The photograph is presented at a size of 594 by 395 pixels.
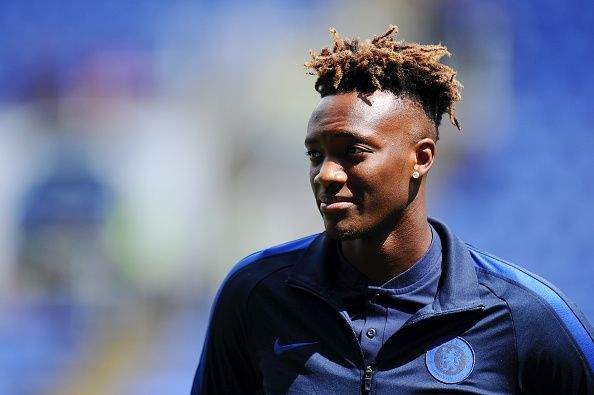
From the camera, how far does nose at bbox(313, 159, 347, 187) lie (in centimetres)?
199

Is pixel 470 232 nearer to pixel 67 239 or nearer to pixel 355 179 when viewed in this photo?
pixel 67 239

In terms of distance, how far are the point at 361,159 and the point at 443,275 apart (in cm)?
33

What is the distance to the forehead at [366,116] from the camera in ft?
6.61

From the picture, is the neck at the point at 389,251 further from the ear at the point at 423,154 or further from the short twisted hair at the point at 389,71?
the short twisted hair at the point at 389,71

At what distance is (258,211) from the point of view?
4449 millimetres

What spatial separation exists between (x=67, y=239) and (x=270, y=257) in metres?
2.40

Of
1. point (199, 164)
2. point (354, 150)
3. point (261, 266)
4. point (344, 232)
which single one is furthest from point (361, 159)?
point (199, 164)

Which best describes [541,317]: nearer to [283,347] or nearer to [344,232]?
[344,232]

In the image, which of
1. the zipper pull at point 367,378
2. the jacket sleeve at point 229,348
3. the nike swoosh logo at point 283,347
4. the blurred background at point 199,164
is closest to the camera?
the zipper pull at point 367,378

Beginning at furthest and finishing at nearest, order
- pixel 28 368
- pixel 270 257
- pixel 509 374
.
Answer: pixel 28 368, pixel 270 257, pixel 509 374

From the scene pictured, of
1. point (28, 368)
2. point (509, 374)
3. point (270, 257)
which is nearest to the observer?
point (509, 374)

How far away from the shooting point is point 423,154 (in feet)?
6.92

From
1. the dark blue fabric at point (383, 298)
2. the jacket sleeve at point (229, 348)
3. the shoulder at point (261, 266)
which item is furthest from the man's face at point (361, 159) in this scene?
the jacket sleeve at point (229, 348)

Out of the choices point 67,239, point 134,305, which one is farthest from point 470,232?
point 67,239
